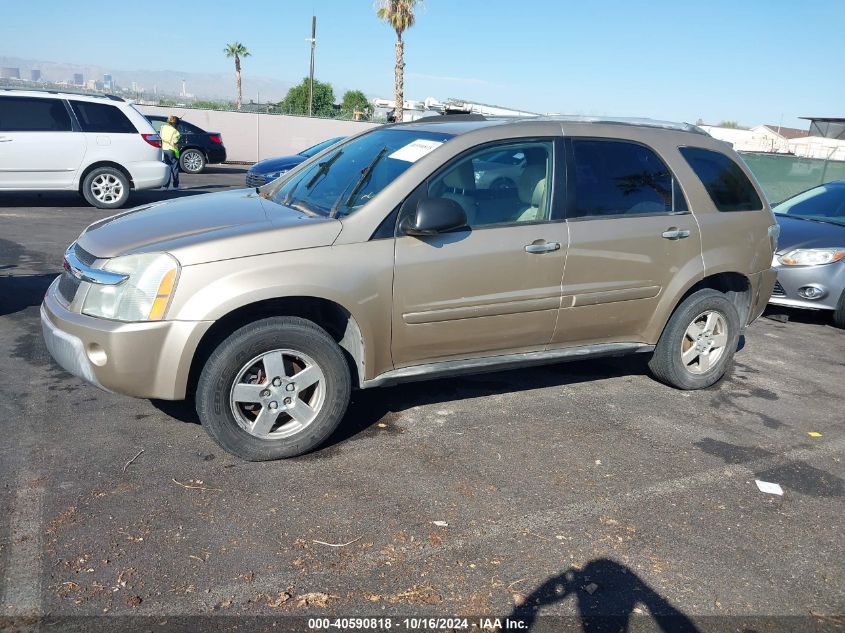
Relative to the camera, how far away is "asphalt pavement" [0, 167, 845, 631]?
2.95 metres

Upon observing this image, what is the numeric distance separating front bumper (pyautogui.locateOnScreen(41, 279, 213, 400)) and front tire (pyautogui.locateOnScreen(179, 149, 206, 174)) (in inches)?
702

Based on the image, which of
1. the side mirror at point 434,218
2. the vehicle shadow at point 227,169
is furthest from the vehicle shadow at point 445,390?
the vehicle shadow at point 227,169

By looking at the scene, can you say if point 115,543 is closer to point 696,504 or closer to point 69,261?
point 69,261

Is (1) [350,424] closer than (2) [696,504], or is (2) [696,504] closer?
(2) [696,504]

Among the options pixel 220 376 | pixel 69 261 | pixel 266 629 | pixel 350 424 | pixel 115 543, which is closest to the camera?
pixel 266 629

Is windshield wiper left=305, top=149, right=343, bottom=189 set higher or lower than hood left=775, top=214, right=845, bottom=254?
higher

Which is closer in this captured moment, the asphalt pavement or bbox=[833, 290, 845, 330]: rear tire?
the asphalt pavement

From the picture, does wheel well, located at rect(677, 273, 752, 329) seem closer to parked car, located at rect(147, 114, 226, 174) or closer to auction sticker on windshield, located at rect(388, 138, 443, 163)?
auction sticker on windshield, located at rect(388, 138, 443, 163)

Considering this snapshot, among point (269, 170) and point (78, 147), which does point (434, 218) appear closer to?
point (78, 147)

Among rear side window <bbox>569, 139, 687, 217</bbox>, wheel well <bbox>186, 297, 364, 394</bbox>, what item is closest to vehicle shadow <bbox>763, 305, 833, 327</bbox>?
rear side window <bbox>569, 139, 687, 217</bbox>

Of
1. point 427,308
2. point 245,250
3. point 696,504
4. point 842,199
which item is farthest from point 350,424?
point 842,199

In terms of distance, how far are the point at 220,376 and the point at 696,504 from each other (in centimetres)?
251

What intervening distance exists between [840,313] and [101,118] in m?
10.8

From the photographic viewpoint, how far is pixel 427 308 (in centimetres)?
420
